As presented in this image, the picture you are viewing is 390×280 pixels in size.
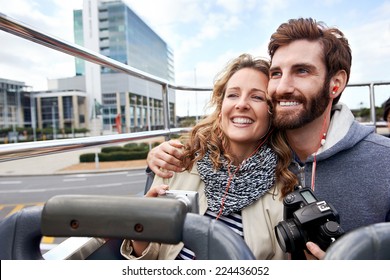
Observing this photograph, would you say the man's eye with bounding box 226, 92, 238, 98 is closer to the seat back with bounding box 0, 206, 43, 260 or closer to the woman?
the woman

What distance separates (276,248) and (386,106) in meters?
2.09

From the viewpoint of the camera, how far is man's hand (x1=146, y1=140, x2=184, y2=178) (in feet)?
3.99

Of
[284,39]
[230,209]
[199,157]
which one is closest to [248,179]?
Answer: [230,209]

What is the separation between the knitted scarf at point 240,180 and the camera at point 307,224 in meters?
0.27

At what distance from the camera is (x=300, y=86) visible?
3.81 ft

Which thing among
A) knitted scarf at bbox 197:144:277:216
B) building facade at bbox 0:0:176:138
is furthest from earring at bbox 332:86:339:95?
building facade at bbox 0:0:176:138

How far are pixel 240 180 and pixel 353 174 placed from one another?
1.30 feet

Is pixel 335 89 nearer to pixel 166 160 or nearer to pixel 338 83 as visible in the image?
pixel 338 83

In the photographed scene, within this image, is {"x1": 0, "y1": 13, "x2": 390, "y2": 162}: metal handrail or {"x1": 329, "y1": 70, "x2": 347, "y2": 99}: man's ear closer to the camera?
{"x1": 0, "y1": 13, "x2": 390, "y2": 162}: metal handrail

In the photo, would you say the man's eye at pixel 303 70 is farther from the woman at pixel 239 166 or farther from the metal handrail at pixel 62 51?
the metal handrail at pixel 62 51

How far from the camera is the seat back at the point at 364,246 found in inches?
16.3

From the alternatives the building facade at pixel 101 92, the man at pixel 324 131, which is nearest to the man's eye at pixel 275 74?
the man at pixel 324 131

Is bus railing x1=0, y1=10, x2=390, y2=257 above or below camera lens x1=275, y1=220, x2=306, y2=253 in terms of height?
above

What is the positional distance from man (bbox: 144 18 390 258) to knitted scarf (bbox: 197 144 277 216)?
114 mm
